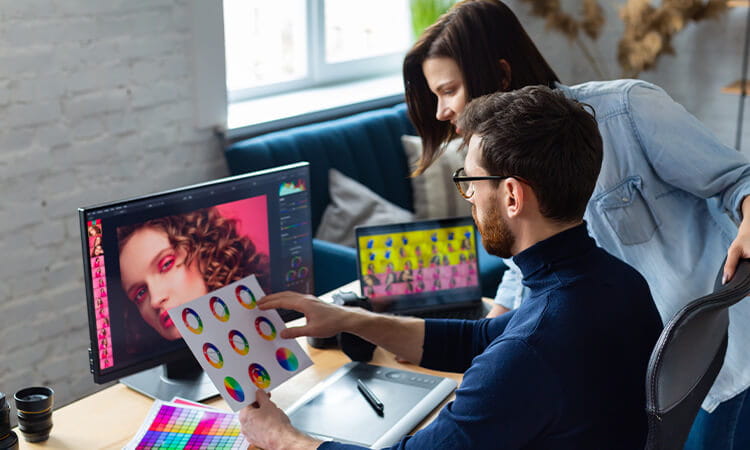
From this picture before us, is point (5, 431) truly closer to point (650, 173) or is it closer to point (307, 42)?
point (650, 173)

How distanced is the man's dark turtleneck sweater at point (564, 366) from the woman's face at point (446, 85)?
577 millimetres

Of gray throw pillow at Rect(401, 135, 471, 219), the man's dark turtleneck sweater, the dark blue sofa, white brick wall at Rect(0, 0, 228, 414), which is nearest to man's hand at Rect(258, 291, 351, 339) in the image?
the man's dark turtleneck sweater

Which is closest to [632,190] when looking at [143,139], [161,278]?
[161,278]

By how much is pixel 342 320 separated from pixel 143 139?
1526 millimetres

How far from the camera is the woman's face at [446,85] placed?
6.09ft

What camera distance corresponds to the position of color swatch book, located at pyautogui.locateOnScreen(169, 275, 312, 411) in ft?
5.00

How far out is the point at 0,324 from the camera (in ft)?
8.73

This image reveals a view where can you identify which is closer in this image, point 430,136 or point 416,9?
point 430,136

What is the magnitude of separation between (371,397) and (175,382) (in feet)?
1.38

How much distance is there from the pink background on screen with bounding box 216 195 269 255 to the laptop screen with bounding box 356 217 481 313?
30 cm

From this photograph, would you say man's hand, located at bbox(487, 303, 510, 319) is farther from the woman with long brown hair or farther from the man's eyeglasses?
the man's eyeglasses

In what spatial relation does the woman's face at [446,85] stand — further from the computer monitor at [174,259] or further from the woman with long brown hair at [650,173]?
the computer monitor at [174,259]

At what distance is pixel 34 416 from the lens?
1.52m

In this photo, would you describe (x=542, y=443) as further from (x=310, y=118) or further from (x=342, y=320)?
(x=310, y=118)
